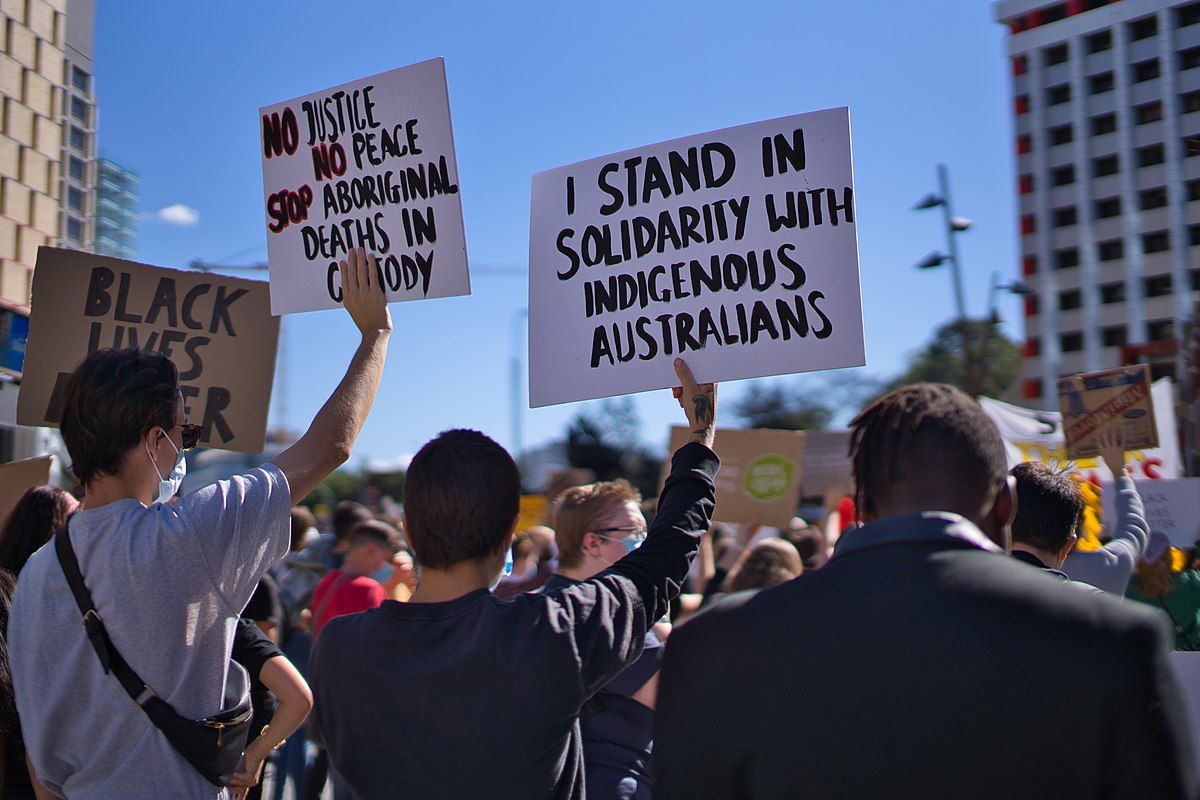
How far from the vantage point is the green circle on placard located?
8.45m

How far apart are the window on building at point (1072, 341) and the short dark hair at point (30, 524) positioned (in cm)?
7609

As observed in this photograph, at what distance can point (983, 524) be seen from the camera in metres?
1.85

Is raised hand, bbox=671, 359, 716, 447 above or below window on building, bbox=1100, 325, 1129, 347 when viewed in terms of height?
below

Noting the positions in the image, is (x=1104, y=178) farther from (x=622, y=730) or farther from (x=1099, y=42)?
(x=622, y=730)

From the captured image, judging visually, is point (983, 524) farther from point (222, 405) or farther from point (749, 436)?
point (749, 436)

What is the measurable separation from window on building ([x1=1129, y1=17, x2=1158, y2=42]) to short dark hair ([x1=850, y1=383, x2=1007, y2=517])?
75.9ft

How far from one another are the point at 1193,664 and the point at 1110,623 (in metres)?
3.01

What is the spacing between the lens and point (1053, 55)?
133 ft

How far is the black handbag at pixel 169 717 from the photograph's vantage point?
217cm

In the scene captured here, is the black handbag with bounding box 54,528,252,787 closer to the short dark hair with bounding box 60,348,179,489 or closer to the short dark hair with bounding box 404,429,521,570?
the short dark hair with bounding box 60,348,179,489

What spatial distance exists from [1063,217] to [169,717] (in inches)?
2460

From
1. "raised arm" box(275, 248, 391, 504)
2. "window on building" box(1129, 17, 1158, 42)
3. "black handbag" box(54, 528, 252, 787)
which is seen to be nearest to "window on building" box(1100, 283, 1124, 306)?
"window on building" box(1129, 17, 1158, 42)

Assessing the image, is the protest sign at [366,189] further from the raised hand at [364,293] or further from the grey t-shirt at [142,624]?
the grey t-shirt at [142,624]

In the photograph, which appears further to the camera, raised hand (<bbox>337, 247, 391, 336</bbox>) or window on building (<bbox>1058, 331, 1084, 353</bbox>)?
window on building (<bbox>1058, 331, 1084, 353</bbox>)
